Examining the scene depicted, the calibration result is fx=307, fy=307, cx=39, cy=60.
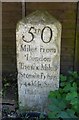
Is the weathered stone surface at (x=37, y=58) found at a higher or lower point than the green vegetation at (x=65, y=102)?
higher

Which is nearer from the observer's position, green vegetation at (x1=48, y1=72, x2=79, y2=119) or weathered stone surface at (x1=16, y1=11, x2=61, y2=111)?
green vegetation at (x1=48, y1=72, x2=79, y2=119)

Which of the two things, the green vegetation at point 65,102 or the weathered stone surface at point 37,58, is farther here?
the weathered stone surface at point 37,58

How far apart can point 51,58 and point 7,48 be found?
1.43 m

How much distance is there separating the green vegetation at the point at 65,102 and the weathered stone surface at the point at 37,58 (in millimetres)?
191

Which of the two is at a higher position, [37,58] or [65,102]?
[37,58]

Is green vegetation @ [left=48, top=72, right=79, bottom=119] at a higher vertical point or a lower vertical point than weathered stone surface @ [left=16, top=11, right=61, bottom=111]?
lower

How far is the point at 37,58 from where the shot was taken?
290cm

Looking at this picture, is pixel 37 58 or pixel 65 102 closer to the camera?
pixel 65 102

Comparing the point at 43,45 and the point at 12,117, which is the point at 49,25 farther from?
the point at 12,117

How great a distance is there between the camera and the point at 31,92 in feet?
9.93

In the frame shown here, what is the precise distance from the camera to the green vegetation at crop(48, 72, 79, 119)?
98.8 inches

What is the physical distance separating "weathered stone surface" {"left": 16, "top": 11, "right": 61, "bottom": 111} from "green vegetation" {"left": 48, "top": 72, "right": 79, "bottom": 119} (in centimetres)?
19

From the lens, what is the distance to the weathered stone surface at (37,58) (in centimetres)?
281

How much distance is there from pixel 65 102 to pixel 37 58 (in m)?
0.51
